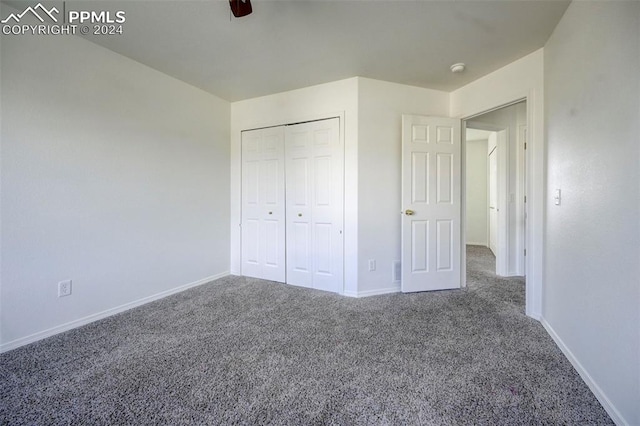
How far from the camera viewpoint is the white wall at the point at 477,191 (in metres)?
5.82

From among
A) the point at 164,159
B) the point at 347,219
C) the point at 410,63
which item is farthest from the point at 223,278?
the point at 410,63

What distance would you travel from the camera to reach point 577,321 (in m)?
1.58

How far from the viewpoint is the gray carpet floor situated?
1247 millimetres

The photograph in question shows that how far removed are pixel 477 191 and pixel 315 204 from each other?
15.4 feet

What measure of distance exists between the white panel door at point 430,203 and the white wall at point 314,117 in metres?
0.56

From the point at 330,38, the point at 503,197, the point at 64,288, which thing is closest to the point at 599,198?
the point at 330,38

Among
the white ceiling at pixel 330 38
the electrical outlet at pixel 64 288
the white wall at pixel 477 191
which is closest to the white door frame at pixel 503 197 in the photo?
the white ceiling at pixel 330 38

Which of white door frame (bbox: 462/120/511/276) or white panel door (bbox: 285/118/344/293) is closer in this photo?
white panel door (bbox: 285/118/344/293)

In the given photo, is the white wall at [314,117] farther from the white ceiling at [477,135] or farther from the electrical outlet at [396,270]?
the white ceiling at [477,135]

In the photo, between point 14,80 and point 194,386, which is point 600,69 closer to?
point 194,386

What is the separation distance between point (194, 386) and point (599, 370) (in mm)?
2166

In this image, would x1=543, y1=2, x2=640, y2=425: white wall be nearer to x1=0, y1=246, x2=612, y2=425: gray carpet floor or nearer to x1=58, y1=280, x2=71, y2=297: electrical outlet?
x1=0, y1=246, x2=612, y2=425: gray carpet floor

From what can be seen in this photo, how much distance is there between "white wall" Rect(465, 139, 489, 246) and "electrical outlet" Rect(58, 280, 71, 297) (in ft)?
22.0

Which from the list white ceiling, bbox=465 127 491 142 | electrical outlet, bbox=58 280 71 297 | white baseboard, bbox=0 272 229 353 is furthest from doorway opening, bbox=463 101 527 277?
electrical outlet, bbox=58 280 71 297
